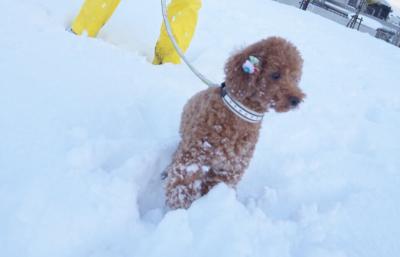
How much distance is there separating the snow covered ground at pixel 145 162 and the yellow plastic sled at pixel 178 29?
0.18 metres

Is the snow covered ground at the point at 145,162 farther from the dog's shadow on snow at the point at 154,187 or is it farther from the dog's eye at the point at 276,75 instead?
the dog's eye at the point at 276,75

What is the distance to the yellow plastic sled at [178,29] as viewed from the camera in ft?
10.3

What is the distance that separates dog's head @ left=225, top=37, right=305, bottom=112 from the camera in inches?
66.0

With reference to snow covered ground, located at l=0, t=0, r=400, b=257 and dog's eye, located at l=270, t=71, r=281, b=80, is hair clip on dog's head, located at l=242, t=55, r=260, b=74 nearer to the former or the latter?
dog's eye, located at l=270, t=71, r=281, b=80

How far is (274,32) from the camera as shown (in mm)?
4953

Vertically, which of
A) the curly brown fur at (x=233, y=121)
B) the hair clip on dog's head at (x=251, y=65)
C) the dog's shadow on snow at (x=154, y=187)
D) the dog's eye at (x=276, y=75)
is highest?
the hair clip on dog's head at (x=251, y=65)

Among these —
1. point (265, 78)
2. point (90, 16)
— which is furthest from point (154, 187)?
point (90, 16)

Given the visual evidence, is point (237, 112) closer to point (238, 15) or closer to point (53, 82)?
point (53, 82)

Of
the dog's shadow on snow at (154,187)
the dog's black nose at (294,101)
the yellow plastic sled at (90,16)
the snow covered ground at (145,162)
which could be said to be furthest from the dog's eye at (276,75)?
the yellow plastic sled at (90,16)

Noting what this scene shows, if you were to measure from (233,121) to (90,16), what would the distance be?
76.6 inches

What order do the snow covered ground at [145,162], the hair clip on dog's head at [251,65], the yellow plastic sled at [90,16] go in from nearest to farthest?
the snow covered ground at [145,162]
the hair clip on dog's head at [251,65]
the yellow plastic sled at [90,16]

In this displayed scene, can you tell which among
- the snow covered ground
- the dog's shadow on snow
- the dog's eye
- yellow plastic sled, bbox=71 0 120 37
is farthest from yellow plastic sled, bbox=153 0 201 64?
the dog's eye

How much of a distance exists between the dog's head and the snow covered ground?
0.39 meters

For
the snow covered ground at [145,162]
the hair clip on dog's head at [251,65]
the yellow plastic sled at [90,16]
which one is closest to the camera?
the snow covered ground at [145,162]
